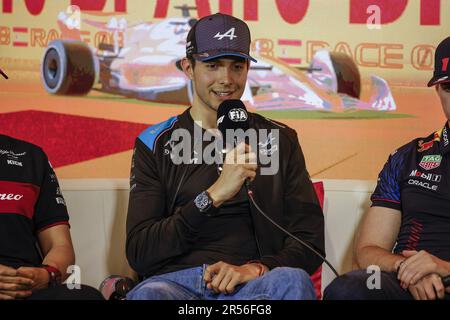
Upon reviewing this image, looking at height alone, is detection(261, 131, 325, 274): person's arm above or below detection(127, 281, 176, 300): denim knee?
above

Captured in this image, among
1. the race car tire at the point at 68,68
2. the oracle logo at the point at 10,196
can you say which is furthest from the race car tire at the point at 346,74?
the oracle logo at the point at 10,196

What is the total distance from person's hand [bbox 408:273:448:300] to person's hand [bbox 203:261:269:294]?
1.55ft

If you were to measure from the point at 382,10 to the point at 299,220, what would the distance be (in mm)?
1236

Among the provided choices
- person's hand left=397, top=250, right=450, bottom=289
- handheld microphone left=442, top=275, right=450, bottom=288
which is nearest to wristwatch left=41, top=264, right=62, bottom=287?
person's hand left=397, top=250, right=450, bottom=289

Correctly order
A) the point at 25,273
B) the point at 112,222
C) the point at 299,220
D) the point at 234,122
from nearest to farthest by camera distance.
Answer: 1. the point at 234,122
2. the point at 25,273
3. the point at 299,220
4. the point at 112,222

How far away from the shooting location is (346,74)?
3.49 m

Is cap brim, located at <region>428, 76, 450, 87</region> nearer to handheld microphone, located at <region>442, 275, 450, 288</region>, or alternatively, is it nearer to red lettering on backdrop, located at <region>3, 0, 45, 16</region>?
handheld microphone, located at <region>442, 275, 450, 288</region>

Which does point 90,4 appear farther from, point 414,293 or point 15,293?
point 414,293

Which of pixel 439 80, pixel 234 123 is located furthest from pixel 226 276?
pixel 439 80

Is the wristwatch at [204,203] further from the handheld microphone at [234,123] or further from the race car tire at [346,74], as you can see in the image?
the race car tire at [346,74]

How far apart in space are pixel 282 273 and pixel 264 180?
49cm

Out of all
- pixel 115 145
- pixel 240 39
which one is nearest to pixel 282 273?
pixel 240 39

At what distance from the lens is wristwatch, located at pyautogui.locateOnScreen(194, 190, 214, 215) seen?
2.41 meters

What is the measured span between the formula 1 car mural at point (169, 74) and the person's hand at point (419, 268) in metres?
1.13
